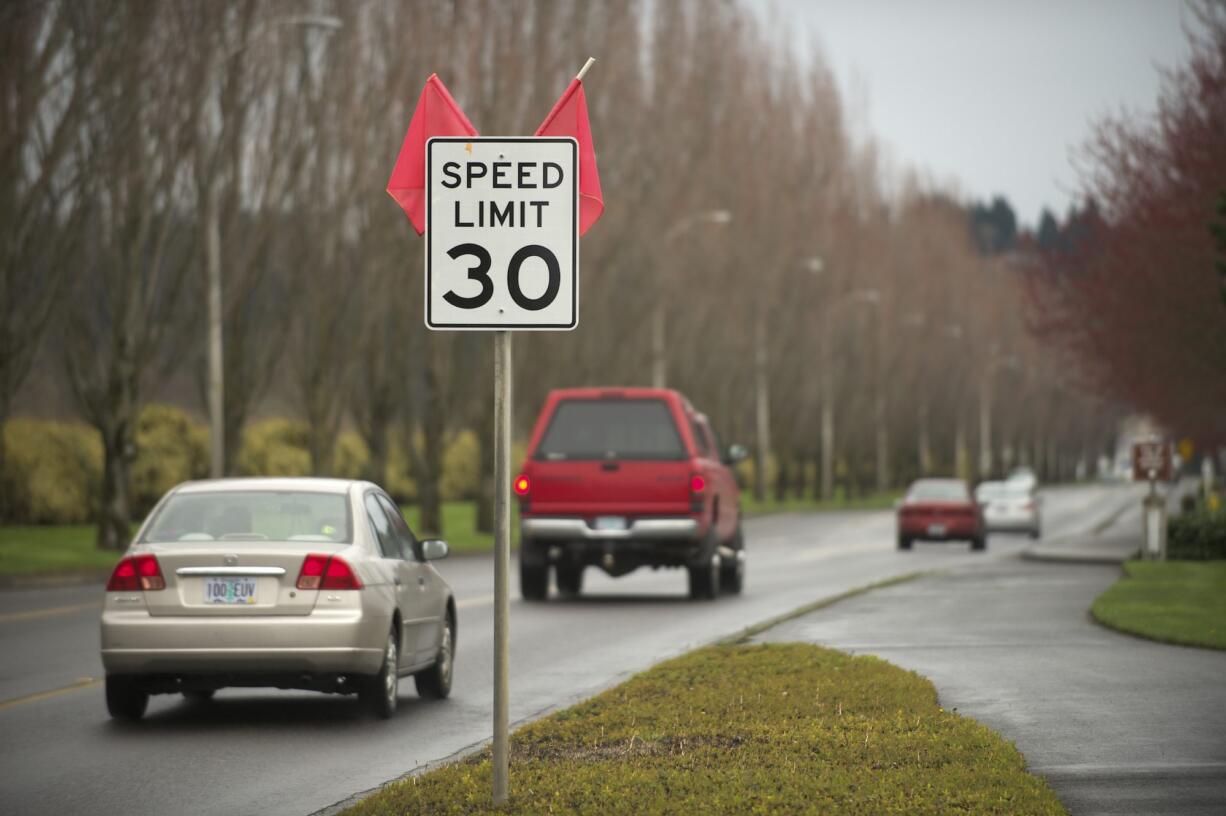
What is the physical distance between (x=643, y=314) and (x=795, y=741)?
41706 millimetres

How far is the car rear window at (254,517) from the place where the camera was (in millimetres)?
13508

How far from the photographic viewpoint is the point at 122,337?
1400 inches

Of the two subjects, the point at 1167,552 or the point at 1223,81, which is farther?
the point at 1223,81

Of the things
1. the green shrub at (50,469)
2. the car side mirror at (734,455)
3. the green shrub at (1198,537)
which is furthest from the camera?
the green shrub at (50,469)

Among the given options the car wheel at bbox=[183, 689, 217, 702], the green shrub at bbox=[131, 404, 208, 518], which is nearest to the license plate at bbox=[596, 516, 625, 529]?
the car wheel at bbox=[183, 689, 217, 702]

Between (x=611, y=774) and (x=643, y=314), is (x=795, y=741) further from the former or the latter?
(x=643, y=314)

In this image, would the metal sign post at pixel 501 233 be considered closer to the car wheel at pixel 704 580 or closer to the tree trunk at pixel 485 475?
the car wheel at pixel 704 580

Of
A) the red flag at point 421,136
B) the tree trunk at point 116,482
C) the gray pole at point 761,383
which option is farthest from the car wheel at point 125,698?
the gray pole at point 761,383

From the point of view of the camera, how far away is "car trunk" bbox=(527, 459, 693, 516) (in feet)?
80.2

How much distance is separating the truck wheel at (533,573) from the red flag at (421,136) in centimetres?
1485

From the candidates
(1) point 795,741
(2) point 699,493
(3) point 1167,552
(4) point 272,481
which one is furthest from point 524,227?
(3) point 1167,552

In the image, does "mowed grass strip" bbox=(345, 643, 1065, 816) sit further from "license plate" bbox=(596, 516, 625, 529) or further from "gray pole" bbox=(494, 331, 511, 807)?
"license plate" bbox=(596, 516, 625, 529)

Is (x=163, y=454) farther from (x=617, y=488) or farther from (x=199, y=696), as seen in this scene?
(x=199, y=696)

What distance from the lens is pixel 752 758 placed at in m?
10.4
